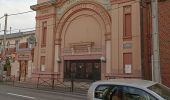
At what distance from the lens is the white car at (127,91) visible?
7.39 metres

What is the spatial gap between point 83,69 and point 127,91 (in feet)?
73.1

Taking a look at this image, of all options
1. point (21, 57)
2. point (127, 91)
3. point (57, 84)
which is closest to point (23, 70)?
point (21, 57)

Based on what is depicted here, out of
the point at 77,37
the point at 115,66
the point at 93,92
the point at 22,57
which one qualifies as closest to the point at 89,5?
the point at 77,37

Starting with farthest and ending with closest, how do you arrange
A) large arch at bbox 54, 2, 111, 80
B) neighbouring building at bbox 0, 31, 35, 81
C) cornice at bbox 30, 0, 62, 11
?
1. neighbouring building at bbox 0, 31, 35, 81
2. cornice at bbox 30, 0, 62, 11
3. large arch at bbox 54, 2, 111, 80

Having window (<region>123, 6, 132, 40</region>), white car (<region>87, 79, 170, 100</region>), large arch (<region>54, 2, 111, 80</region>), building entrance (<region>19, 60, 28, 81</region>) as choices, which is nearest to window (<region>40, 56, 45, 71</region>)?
large arch (<region>54, 2, 111, 80</region>)

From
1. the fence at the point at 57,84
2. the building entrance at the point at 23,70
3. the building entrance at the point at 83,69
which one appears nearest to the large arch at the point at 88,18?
the building entrance at the point at 83,69

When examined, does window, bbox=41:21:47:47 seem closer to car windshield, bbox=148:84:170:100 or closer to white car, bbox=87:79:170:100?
white car, bbox=87:79:170:100

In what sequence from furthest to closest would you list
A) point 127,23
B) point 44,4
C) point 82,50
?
point 44,4 < point 82,50 < point 127,23

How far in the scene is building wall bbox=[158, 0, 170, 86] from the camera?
23.1 m

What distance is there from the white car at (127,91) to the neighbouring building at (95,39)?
15.7 meters

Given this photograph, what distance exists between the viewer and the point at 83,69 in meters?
30.0

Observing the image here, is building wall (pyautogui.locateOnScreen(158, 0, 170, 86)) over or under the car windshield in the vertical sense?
over

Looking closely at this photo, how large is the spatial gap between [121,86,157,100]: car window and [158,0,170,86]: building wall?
16.0m

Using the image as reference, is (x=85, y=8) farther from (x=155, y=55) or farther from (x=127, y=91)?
(x=127, y=91)
